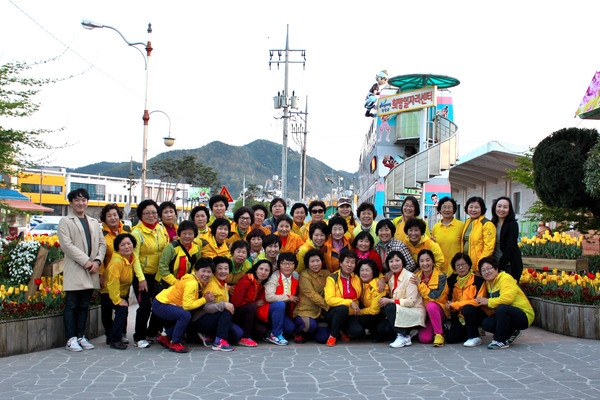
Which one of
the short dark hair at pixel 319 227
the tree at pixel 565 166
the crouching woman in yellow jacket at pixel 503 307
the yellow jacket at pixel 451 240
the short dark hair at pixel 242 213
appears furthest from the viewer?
the tree at pixel 565 166

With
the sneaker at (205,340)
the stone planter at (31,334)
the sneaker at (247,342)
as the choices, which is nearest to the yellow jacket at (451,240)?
the sneaker at (247,342)

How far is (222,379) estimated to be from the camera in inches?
228

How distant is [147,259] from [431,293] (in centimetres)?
340

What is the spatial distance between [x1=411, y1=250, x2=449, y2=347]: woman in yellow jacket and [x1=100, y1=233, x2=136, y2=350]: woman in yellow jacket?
3.29m

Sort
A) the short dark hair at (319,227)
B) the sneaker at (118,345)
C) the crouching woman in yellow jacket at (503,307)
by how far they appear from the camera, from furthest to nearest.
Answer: the short dark hair at (319,227), the sneaker at (118,345), the crouching woman in yellow jacket at (503,307)

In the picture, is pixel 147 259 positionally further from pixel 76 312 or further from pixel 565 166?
pixel 565 166

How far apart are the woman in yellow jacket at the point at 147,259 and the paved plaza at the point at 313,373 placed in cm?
22

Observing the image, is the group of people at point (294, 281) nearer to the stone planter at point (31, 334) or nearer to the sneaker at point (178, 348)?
the sneaker at point (178, 348)

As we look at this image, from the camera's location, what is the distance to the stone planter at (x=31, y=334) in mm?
6770

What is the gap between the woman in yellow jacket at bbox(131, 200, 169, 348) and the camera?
7.39 meters

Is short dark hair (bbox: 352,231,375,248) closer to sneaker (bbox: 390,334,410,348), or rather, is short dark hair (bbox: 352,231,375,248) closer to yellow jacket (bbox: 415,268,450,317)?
yellow jacket (bbox: 415,268,450,317)

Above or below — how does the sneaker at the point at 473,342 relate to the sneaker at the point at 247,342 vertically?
above

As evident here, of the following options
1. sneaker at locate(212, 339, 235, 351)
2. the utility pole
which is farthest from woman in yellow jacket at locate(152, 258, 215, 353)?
the utility pole

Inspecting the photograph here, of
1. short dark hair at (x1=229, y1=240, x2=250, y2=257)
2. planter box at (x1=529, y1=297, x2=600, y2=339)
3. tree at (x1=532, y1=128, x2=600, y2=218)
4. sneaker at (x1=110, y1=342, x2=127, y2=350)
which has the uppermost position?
tree at (x1=532, y1=128, x2=600, y2=218)
